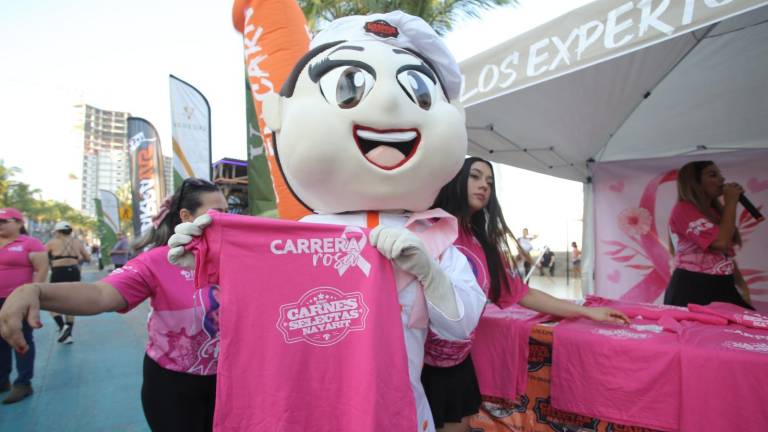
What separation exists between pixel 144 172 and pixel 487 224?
6865 mm

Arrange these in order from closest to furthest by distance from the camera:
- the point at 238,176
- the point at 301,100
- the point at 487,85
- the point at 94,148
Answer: the point at 301,100
the point at 487,85
the point at 238,176
the point at 94,148

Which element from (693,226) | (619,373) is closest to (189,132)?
(619,373)

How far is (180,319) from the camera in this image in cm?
170

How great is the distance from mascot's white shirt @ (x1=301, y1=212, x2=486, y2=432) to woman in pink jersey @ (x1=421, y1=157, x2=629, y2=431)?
Answer: 358mm

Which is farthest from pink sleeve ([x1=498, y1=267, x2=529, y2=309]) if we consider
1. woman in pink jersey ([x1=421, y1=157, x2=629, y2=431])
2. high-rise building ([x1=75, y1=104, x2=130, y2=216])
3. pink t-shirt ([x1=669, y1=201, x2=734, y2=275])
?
high-rise building ([x1=75, y1=104, x2=130, y2=216])

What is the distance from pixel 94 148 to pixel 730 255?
140264 mm

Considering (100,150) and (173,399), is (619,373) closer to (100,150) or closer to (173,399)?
(173,399)

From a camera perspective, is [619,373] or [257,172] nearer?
[619,373]

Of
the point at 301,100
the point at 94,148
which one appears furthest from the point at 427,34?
the point at 94,148

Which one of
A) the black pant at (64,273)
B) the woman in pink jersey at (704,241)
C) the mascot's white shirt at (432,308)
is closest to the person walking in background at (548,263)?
the woman in pink jersey at (704,241)

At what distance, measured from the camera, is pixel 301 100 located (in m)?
1.52

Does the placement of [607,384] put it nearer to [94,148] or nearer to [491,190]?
[491,190]

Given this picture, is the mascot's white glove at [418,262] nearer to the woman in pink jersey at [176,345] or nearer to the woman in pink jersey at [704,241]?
the woman in pink jersey at [176,345]

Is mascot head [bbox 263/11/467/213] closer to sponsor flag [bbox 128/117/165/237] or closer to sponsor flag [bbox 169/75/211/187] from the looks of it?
sponsor flag [bbox 169/75/211/187]
